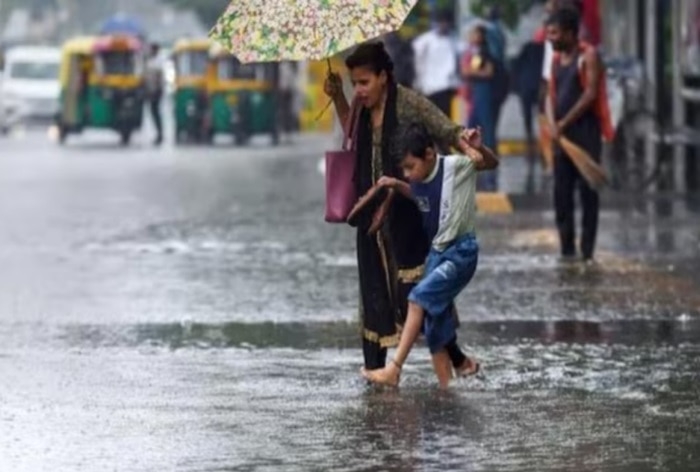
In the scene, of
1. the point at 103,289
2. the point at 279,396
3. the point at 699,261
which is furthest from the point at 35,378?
the point at 699,261

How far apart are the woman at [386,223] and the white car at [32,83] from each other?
43.1m

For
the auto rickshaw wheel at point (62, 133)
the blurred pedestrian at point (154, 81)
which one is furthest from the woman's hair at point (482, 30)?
the auto rickshaw wheel at point (62, 133)

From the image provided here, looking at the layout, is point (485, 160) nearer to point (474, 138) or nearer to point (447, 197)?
point (474, 138)

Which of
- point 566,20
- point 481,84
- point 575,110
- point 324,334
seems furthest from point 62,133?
point 324,334

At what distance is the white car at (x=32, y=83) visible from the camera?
55.0 m

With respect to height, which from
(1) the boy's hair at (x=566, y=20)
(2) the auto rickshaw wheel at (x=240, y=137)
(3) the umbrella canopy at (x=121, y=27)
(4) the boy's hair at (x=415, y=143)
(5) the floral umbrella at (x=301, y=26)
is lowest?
(2) the auto rickshaw wheel at (x=240, y=137)

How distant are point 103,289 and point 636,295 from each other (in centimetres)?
333

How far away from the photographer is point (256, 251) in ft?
58.1

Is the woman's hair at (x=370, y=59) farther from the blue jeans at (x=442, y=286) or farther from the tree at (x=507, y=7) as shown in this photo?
the tree at (x=507, y=7)

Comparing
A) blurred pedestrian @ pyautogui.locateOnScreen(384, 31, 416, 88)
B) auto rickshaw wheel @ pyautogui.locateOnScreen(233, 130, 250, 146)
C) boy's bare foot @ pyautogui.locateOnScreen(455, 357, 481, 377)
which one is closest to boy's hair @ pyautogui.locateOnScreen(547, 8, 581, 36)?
boy's bare foot @ pyautogui.locateOnScreen(455, 357, 481, 377)

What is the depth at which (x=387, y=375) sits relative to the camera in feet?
33.9

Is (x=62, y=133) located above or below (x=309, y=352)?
below

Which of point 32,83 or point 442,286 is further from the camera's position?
point 32,83

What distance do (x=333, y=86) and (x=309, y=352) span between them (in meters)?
1.66
